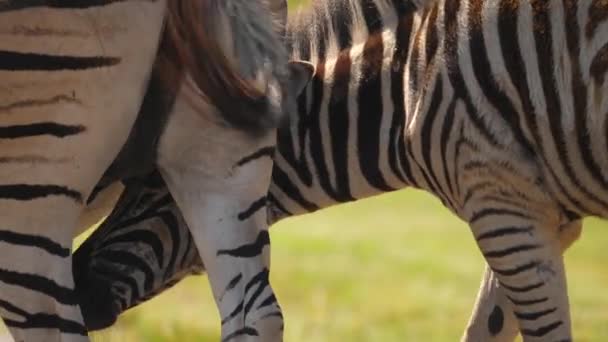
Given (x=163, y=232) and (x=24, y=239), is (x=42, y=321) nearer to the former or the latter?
(x=24, y=239)

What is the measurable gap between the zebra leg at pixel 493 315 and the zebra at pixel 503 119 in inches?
17.2

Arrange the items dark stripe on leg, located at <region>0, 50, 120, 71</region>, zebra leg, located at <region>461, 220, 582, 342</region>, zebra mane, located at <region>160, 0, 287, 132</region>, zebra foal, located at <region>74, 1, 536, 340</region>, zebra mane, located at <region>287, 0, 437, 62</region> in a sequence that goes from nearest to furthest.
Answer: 1. dark stripe on leg, located at <region>0, 50, 120, 71</region>
2. zebra mane, located at <region>160, 0, 287, 132</region>
3. zebra foal, located at <region>74, 1, 536, 340</region>
4. zebra mane, located at <region>287, 0, 437, 62</region>
5. zebra leg, located at <region>461, 220, 582, 342</region>

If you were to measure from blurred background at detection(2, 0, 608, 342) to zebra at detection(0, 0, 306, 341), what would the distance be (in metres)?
2.55

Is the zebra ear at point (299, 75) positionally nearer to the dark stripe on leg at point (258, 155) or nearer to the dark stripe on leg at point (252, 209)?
the dark stripe on leg at point (258, 155)

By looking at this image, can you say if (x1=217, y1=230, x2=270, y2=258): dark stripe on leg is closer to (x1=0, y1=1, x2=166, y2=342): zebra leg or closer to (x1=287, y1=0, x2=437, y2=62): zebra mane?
(x1=0, y1=1, x2=166, y2=342): zebra leg

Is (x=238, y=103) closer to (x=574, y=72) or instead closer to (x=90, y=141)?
(x=90, y=141)

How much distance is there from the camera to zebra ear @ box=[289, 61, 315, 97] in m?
4.96

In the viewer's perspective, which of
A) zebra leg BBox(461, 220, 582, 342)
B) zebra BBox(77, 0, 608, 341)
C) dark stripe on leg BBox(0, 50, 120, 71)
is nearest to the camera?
dark stripe on leg BBox(0, 50, 120, 71)

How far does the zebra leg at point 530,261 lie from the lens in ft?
15.6

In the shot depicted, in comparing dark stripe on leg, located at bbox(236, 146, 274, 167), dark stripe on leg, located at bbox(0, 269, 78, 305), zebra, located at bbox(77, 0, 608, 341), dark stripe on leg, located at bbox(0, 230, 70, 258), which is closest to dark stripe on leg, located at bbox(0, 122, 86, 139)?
dark stripe on leg, located at bbox(0, 230, 70, 258)

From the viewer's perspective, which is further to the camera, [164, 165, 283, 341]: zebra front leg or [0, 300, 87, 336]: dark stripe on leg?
[164, 165, 283, 341]: zebra front leg

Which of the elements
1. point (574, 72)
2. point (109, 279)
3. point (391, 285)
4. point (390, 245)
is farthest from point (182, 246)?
point (390, 245)

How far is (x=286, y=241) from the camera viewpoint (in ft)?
33.5

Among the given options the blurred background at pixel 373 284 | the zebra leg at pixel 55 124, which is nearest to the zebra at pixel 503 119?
the zebra leg at pixel 55 124
